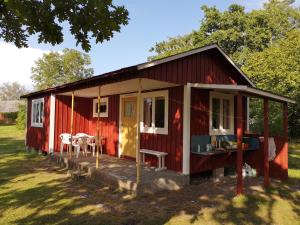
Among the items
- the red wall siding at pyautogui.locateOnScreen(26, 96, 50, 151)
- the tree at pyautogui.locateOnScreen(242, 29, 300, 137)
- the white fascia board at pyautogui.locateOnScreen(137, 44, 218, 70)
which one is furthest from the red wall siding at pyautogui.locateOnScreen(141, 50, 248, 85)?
the tree at pyautogui.locateOnScreen(242, 29, 300, 137)

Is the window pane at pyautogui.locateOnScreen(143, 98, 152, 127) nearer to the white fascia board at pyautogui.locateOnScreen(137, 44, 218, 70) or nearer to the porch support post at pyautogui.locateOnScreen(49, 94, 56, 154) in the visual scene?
the white fascia board at pyautogui.locateOnScreen(137, 44, 218, 70)

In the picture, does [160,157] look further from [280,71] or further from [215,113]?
[280,71]

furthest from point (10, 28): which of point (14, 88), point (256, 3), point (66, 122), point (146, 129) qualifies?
point (14, 88)

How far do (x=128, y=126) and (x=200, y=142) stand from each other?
3.01m

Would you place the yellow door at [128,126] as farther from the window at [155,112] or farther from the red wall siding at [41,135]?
the red wall siding at [41,135]

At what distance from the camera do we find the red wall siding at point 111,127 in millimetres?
10898

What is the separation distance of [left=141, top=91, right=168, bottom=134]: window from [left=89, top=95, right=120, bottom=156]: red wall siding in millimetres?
1735

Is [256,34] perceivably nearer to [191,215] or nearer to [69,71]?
[191,215]

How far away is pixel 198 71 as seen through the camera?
827 cm

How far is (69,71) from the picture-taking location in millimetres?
49500

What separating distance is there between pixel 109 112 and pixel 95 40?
26.5 ft

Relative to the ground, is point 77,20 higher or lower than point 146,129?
higher

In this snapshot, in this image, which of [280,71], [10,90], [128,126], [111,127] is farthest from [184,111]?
[10,90]

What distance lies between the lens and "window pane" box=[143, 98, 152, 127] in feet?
30.3
